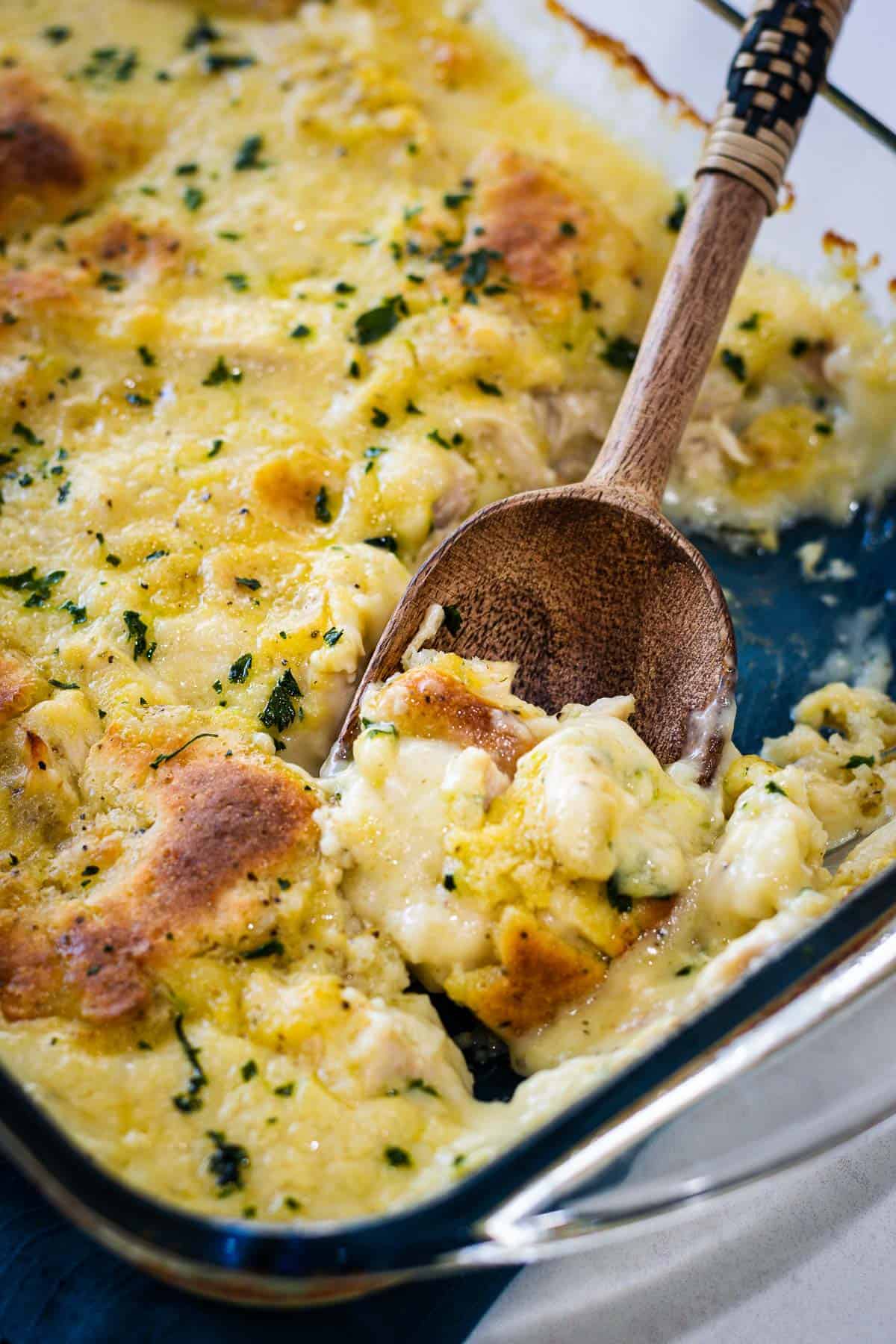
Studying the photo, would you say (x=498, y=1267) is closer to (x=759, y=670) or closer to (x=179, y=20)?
(x=759, y=670)

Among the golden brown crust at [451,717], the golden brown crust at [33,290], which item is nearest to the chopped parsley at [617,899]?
the golden brown crust at [451,717]

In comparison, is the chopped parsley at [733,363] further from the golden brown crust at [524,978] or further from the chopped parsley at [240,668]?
the golden brown crust at [524,978]

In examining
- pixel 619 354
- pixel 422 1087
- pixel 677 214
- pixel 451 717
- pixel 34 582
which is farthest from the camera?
pixel 677 214

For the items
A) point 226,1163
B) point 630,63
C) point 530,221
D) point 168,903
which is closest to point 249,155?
point 530,221

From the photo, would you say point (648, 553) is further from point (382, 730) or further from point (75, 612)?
point (75, 612)

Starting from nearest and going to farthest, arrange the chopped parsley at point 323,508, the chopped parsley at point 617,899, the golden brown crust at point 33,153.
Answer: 1. the chopped parsley at point 617,899
2. the chopped parsley at point 323,508
3. the golden brown crust at point 33,153

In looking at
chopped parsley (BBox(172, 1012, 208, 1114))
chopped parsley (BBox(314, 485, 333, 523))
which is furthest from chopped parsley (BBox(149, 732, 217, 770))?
chopped parsley (BBox(314, 485, 333, 523))

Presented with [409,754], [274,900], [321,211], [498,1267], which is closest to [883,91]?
[321,211]
